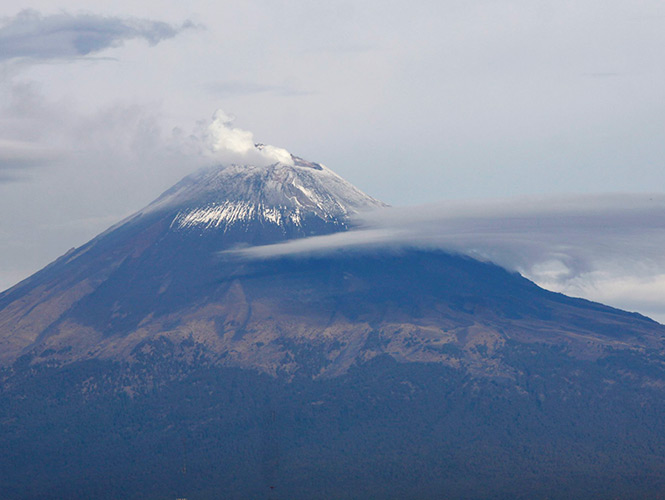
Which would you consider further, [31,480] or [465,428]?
[465,428]

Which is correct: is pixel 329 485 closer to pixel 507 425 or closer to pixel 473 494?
pixel 473 494

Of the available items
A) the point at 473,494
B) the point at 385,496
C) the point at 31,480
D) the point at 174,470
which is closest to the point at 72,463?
the point at 31,480

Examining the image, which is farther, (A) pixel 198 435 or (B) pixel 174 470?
(A) pixel 198 435

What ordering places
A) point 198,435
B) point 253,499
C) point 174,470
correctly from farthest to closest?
point 198,435 → point 174,470 → point 253,499

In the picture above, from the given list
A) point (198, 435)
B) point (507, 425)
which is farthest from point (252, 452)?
point (507, 425)

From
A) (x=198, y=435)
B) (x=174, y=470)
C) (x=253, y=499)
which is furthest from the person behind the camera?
(x=198, y=435)

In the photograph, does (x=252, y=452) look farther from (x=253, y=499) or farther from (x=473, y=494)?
(x=473, y=494)

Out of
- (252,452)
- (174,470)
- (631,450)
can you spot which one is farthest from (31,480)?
(631,450)
